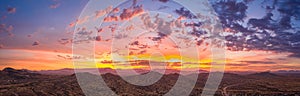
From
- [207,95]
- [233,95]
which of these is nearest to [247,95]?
[233,95]

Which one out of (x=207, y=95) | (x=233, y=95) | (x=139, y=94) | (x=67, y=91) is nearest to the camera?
(x=233, y=95)

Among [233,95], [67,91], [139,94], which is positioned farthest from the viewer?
[67,91]

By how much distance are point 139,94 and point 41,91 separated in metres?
68.5

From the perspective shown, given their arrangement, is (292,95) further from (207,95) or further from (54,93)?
(54,93)

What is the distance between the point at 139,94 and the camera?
182375mm

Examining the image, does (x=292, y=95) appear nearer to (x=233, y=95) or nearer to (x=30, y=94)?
(x=233, y=95)

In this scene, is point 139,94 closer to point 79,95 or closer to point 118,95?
point 118,95

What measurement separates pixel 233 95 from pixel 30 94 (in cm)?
12518

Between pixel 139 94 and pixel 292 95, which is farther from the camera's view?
pixel 139 94

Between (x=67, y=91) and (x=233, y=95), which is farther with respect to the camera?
(x=67, y=91)

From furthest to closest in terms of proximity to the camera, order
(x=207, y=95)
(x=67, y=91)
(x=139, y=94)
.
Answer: (x=67, y=91)
(x=139, y=94)
(x=207, y=95)

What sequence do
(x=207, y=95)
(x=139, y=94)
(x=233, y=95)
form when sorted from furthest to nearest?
(x=139, y=94) → (x=207, y=95) → (x=233, y=95)

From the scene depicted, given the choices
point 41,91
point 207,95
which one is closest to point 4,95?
point 41,91

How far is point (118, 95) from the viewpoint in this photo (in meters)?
180
